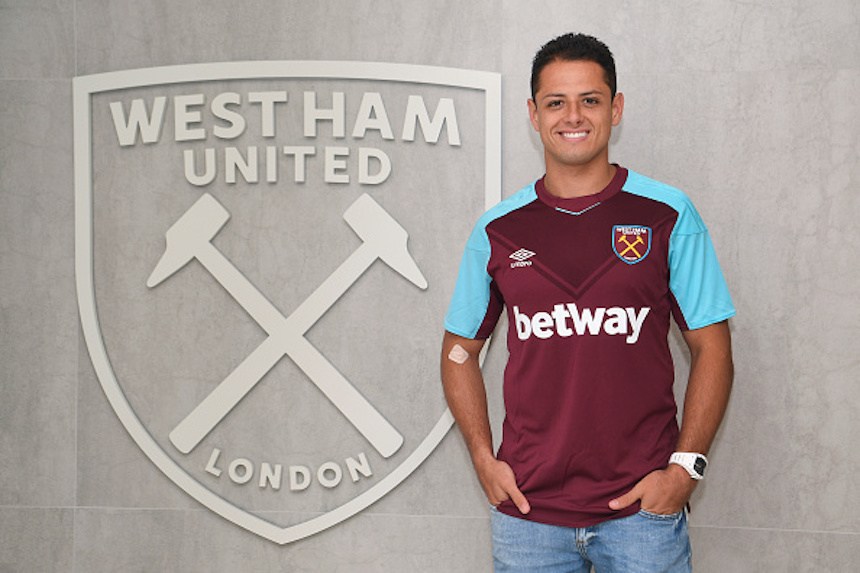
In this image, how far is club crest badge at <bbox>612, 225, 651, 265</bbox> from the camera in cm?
179

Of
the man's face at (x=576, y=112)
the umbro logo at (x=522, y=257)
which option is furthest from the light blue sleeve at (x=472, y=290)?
the man's face at (x=576, y=112)

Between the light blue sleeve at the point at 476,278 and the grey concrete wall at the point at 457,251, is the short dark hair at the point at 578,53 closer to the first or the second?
the light blue sleeve at the point at 476,278

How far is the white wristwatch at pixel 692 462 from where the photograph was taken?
1756 millimetres

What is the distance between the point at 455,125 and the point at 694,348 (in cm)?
85

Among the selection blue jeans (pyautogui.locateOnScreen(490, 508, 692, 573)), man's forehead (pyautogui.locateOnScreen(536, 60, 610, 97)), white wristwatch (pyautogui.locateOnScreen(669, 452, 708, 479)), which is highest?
man's forehead (pyautogui.locateOnScreen(536, 60, 610, 97))

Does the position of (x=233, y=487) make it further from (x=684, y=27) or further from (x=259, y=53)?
(x=684, y=27)

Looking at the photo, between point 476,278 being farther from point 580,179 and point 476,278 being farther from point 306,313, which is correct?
point 306,313

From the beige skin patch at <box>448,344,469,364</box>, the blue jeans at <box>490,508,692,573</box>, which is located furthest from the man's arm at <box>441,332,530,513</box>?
the blue jeans at <box>490,508,692,573</box>

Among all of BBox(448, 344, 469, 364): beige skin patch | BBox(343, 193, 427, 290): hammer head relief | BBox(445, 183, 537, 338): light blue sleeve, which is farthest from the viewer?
BBox(343, 193, 427, 290): hammer head relief

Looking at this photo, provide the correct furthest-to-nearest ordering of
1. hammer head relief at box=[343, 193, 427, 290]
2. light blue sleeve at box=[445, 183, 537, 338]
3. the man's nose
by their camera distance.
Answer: hammer head relief at box=[343, 193, 427, 290], light blue sleeve at box=[445, 183, 537, 338], the man's nose

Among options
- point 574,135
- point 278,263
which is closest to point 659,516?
point 574,135

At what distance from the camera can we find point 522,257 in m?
1.87

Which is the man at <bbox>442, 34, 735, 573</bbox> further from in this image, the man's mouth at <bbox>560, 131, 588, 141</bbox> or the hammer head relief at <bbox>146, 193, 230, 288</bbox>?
the hammer head relief at <bbox>146, 193, 230, 288</bbox>

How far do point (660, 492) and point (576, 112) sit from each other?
27.9 inches
